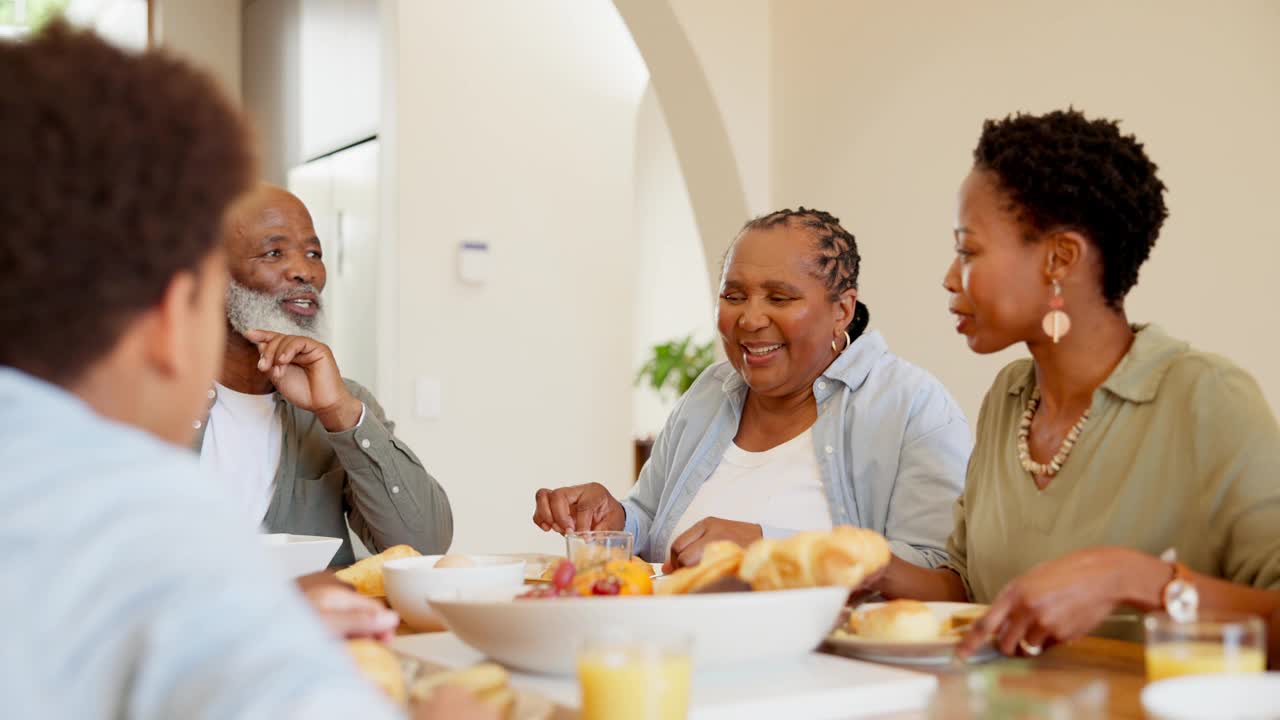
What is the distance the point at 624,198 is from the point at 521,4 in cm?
80

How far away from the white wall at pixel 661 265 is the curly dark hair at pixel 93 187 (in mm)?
8301

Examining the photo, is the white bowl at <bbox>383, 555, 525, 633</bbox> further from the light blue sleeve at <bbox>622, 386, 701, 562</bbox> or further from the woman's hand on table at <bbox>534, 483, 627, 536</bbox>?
the light blue sleeve at <bbox>622, 386, 701, 562</bbox>

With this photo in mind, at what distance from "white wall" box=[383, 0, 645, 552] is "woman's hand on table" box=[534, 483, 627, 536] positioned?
1.90m

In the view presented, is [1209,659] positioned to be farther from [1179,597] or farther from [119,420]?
[119,420]

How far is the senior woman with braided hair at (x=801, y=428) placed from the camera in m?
2.27

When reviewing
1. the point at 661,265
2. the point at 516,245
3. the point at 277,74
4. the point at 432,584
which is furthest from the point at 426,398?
the point at 661,265

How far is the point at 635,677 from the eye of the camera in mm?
957

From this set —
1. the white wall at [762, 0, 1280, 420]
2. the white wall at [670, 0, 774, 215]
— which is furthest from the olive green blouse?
the white wall at [670, 0, 774, 215]

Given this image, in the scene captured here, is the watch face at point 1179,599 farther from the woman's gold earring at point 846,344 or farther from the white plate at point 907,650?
the woman's gold earring at point 846,344

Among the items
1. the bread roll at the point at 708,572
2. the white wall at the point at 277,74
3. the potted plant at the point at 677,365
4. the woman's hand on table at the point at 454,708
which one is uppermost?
the white wall at the point at 277,74

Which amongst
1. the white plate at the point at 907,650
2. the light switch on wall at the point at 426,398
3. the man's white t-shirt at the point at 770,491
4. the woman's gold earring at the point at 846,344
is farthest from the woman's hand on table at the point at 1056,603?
the light switch on wall at the point at 426,398

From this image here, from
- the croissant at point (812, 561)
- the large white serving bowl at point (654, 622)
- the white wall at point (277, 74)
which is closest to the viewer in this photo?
the large white serving bowl at point (654, 622)

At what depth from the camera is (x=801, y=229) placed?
8.08ft

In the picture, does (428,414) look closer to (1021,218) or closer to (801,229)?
(801,229)
